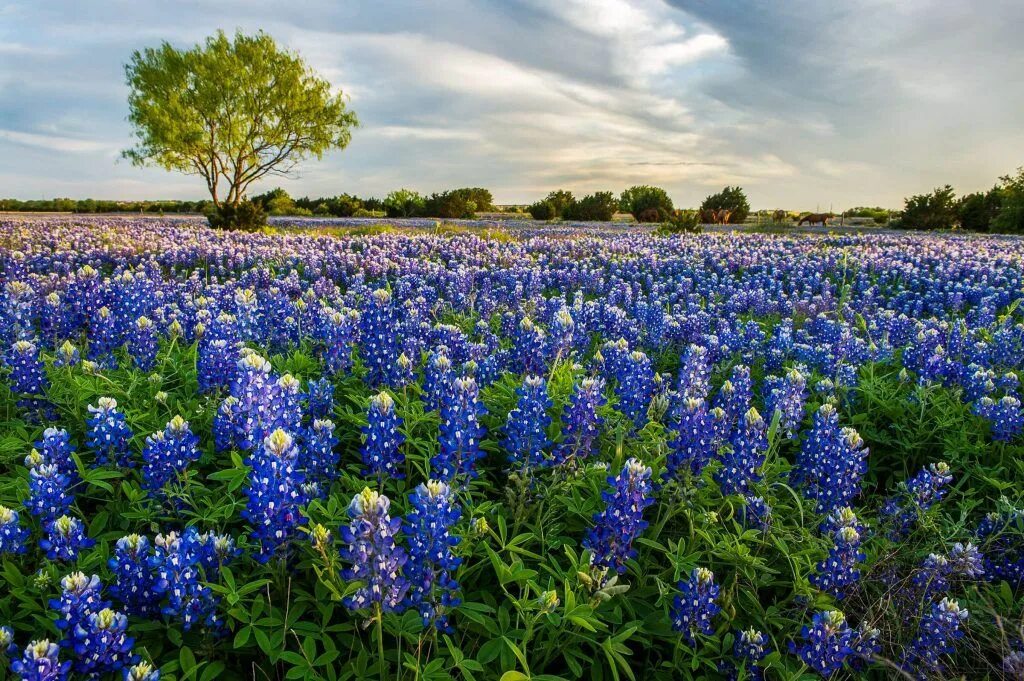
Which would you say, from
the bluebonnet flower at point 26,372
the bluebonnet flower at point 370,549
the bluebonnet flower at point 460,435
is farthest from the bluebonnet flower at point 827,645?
the bluebonnet flower at point 26,372

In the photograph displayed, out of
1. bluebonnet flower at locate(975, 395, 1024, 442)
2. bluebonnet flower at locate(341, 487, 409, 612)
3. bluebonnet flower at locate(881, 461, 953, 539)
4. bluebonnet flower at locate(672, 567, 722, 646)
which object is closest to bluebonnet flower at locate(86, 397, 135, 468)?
bluebonnet flower at locate(341, 487, 409, 612)

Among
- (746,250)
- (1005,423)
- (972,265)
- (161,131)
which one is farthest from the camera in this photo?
(161,131)

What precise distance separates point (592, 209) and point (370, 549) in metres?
40.1

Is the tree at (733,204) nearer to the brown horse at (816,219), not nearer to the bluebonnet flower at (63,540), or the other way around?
the brown horse at (816,219)

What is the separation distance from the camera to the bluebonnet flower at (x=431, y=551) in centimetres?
231

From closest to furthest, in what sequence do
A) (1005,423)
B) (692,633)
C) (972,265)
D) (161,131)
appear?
(692,633) → (1005,423) → (972,265) → (161,131)

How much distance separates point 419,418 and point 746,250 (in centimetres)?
1323

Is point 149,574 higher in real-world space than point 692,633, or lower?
higher

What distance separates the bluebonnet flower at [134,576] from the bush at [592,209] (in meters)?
39.4

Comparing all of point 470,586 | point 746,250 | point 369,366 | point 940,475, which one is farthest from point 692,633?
point 746,250

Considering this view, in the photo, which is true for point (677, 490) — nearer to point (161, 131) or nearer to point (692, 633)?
point (692, 633)

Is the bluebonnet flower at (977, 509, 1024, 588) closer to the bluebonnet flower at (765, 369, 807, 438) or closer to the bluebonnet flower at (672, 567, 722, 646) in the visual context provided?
the bluebonnet flower at (765, 369, 807, 438)

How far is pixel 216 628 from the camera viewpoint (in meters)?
2.43

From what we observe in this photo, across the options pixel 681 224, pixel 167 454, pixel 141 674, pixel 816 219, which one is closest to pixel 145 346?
pixel 167 454
